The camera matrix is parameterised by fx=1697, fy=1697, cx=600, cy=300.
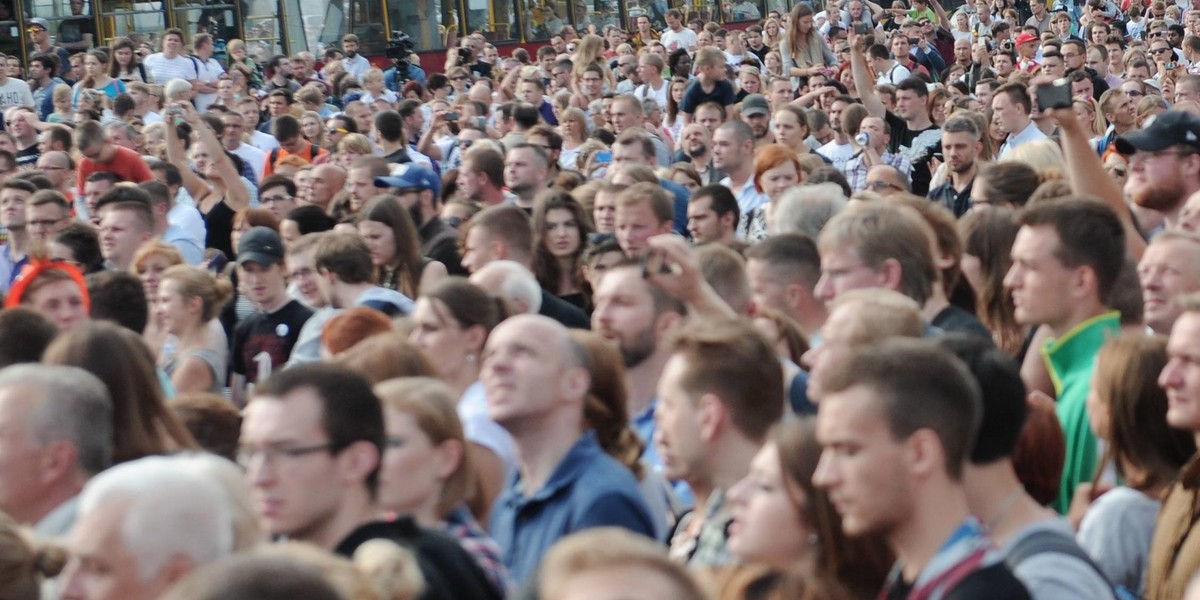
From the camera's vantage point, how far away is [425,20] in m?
23.8

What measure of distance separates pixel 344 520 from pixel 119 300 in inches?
137

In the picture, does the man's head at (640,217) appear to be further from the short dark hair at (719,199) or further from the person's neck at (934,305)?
the person's neck at (934,305)

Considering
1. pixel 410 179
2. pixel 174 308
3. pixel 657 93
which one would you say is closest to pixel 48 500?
pixel 174 308

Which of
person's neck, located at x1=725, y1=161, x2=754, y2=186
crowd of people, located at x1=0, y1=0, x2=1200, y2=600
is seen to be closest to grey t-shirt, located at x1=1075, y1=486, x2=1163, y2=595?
crowd of people, located at x1=0, y1=0, x2=1200, y2=600

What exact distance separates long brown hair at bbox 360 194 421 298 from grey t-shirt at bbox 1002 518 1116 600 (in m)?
4.74

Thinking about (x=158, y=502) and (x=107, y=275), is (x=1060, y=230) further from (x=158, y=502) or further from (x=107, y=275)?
(x=107, y=275)

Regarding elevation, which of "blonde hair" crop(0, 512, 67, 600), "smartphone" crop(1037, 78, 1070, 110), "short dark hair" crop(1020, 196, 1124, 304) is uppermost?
"smartphone" crop(1037, 78, 1070, 110)

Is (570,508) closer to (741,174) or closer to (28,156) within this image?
(741,174)

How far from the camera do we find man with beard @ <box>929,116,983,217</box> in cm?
933

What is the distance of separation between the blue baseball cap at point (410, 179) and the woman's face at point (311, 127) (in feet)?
15.7

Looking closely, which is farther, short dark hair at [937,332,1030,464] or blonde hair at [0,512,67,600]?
short dark hair at [937,332,1030,464]

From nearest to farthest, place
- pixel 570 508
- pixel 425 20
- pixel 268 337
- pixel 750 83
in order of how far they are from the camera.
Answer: pixel 570 508, pixel 268 337, pixel 750 83, pixel 425 20

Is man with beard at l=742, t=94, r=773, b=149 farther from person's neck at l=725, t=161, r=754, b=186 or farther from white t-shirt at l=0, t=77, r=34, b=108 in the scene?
white t-shirt at l=0, t=77, r=34, b=108

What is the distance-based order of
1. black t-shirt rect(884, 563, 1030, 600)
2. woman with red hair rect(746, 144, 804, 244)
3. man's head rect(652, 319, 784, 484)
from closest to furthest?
black t-shirt rect(884, 563, 1030, 600) < man's head rect(652, 319, 784, 484) < woman with red hair rect(746, 144, 804, 244)
